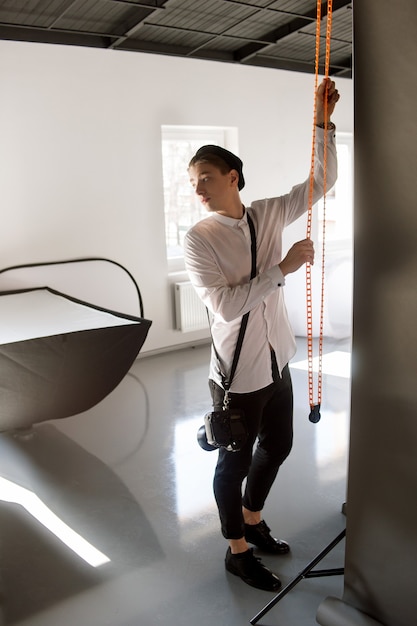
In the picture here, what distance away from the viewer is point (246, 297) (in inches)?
72.5

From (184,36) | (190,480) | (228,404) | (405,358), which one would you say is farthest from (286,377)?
(184,36)

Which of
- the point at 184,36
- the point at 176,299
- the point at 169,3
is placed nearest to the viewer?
the point at 169,3

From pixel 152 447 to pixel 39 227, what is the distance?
6.64 ft

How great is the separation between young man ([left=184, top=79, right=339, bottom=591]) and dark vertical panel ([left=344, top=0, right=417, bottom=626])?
0.42 m

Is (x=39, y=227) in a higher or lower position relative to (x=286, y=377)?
higher

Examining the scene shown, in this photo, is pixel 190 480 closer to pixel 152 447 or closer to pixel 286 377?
pixel 152 447

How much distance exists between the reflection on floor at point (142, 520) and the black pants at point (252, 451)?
0.89 feet

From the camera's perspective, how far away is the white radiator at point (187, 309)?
514 centimetres

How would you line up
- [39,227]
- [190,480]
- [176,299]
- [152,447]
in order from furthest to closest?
[176,299] < [39,227] < [152,447] < [190,480]

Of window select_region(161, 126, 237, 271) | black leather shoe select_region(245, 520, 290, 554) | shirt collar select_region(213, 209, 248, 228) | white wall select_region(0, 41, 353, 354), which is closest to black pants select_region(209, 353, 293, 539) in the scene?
black leather shoe select_region(245, 520, 290, 554)

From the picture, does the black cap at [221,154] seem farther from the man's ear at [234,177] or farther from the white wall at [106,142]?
the white wall at [106,142]

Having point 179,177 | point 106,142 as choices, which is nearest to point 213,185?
point 106,142

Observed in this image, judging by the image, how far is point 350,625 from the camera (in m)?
1.58

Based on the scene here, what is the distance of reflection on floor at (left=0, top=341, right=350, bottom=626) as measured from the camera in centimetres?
203
